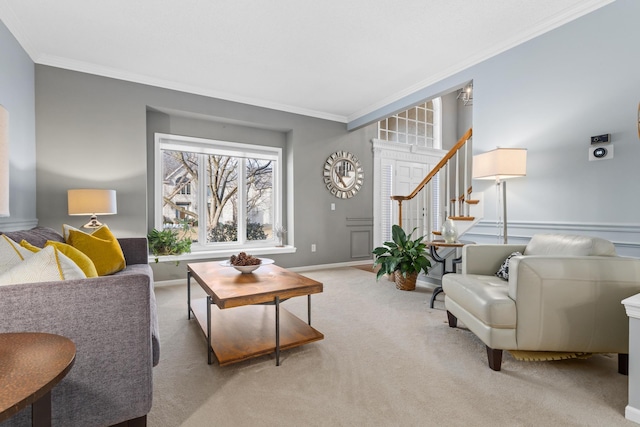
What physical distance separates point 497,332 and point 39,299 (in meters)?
2.04

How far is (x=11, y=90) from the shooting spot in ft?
8.25

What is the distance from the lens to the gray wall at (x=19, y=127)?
243cm

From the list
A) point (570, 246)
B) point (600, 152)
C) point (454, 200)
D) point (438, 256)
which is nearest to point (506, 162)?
point (600, 152)

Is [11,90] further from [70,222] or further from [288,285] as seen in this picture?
[288,285]

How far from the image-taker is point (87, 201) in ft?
9.34

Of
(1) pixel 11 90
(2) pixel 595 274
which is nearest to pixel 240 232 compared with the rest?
(1) pixel 11 90

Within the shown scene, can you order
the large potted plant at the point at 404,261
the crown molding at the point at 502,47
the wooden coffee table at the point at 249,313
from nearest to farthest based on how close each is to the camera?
1. the wooden coffee table at the point at 249,313
2. the crown molding at the point at 502,47
3. the large potted plant at the point at 404,261

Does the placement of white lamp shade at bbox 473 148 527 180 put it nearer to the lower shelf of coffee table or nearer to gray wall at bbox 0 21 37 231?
the lower shelf of coffee table

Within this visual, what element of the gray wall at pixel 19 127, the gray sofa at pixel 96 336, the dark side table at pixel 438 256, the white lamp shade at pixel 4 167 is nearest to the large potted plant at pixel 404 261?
the dark side table at pixel 438 256

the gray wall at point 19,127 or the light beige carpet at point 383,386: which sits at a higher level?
the gray wall at point 19,127

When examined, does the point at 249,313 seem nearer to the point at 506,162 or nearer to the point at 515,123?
the point at 506,162

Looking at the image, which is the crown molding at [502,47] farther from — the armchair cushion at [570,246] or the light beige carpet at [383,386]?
the light beige carpet at [383,386]

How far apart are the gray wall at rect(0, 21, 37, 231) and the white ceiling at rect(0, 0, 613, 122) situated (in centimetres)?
21

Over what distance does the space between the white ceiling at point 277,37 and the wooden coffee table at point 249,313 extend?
2.00m
